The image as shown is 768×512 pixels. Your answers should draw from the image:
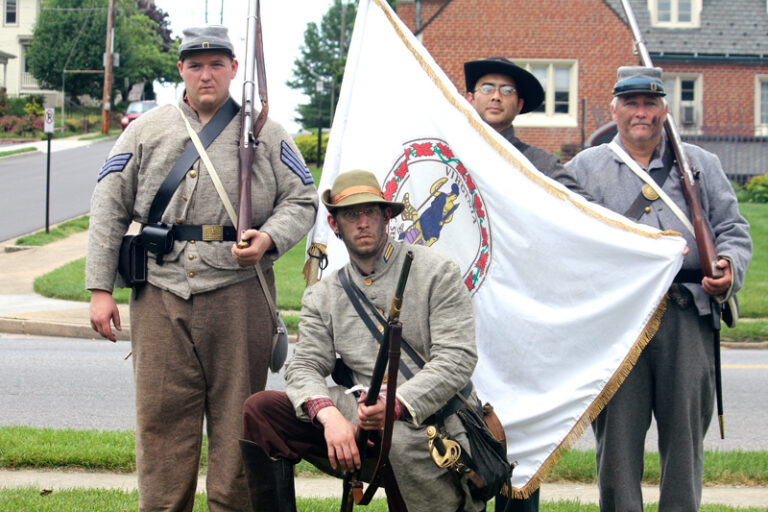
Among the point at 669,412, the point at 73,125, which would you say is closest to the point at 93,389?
the point at 669,412

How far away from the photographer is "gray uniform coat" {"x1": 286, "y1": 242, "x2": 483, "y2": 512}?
3.70 metres

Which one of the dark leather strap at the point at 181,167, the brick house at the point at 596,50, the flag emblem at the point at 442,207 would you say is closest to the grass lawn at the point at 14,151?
the brick house at the point at 596,50

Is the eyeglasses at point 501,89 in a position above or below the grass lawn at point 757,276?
above

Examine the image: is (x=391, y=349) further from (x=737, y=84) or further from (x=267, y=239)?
(x=737, y=84)

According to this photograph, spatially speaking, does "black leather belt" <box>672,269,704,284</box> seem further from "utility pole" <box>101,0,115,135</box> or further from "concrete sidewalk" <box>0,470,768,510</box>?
"utility pole" <box>101,0,115,135</box>

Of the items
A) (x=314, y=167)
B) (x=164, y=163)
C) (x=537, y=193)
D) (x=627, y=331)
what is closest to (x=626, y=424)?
(x=627, y=331)

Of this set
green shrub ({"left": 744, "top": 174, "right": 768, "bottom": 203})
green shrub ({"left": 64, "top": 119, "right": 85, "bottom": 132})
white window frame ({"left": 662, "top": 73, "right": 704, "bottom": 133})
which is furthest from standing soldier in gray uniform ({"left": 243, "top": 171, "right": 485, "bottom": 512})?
green shrub ({"left": 64, "top": 119, "right": 85, "bottom": 132})

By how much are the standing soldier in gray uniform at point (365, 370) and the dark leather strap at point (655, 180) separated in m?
0.86

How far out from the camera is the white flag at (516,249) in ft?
13.4

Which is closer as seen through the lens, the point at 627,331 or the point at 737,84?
the point at 627,331

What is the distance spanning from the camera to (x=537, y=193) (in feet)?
14.0

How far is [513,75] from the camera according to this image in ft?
14.3

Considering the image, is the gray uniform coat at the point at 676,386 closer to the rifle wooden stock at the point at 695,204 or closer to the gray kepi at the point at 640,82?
the rifle wooden stock at the point at 695,204

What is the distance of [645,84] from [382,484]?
2.01m
